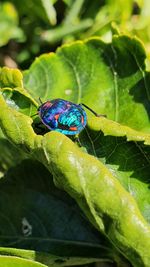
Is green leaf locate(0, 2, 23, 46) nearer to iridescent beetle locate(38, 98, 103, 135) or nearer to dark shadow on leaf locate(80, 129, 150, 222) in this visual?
iridescent beetle locate(38, 98, 103, 135)

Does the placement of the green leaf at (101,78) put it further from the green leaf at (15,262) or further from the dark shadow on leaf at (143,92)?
the green leaf at (15,262)

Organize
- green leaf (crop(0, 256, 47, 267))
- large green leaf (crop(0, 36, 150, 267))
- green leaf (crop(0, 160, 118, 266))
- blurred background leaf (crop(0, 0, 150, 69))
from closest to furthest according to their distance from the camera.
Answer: large green leaf (crop(0, 36, 150, 267)), green leaf (crop(0, 256, 47, 267)), green leaf (crop(0, 160, 118, 266)), blurred background leaf (crop(0, 0, 150, 69))

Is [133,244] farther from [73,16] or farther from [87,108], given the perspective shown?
[73,16]

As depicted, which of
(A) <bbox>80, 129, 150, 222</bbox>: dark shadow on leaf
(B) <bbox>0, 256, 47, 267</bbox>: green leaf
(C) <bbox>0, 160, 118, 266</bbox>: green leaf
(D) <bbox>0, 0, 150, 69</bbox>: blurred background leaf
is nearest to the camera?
(B) <bbox>0, 256, 47, 267</bbox>: green leaf

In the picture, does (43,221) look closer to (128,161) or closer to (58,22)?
(128,161)

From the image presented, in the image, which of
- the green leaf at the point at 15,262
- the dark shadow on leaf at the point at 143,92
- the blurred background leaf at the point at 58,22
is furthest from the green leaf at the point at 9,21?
the green leaf at the point at 15,262

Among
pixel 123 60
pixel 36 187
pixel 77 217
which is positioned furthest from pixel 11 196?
pixel 123 60

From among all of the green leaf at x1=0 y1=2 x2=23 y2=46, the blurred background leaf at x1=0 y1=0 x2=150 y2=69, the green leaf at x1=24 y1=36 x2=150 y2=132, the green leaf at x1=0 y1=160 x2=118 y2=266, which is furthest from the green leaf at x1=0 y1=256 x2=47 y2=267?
the green leaf at x1=0 y1=2 x2=23 y2=46
